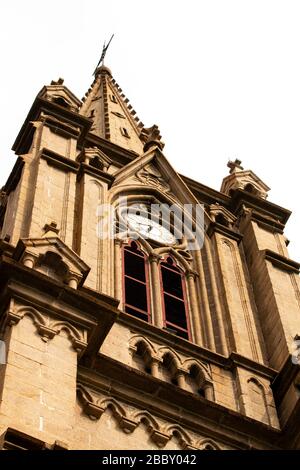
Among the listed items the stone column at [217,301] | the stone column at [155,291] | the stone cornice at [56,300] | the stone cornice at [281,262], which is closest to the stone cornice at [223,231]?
the stone column at [217,301]

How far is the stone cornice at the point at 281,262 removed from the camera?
3136cm

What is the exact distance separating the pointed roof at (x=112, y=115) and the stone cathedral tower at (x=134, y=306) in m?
2.43

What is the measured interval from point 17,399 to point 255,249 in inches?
542

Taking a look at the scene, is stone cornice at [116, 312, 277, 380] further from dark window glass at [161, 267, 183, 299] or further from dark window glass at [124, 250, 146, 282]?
dark window glass at [124, 250, 146, 282]

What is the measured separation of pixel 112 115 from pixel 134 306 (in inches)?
643

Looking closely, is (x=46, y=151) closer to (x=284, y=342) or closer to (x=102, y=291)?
(x=102, y=291)

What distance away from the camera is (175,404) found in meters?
23.7

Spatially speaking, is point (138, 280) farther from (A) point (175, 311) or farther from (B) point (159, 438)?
(B) point (159, 438)

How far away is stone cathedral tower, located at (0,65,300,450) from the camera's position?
2169cm

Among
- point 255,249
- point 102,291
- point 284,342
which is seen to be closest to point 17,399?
point 102,291

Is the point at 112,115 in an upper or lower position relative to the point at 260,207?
upper

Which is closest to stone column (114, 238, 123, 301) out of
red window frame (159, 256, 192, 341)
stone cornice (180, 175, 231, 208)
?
red window frame (159, 256, 192, 341)

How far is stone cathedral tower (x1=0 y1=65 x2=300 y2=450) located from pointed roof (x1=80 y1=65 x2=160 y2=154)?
7.97 ft

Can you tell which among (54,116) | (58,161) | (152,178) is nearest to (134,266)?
(58,161)
